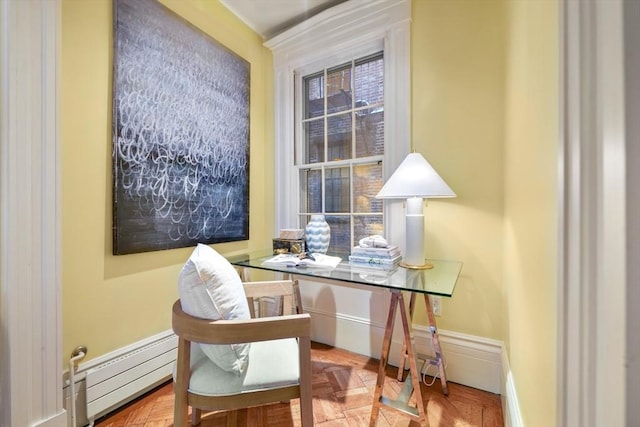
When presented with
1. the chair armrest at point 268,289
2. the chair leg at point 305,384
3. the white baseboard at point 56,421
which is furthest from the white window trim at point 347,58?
the white baseboard at point 56,421

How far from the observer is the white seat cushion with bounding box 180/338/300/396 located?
0.98m

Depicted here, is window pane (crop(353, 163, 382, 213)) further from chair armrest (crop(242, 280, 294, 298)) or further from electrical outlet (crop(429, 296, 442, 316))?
chair armrest (crop(242, 280, 294, 298))

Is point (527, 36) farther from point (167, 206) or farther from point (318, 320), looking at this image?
point (318, 320)

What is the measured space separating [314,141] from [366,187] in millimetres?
679

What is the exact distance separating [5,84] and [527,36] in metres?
2.00

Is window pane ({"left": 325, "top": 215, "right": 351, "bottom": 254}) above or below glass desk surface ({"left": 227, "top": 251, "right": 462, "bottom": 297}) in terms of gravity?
above

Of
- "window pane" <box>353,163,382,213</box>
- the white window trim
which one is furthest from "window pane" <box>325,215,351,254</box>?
the white window trim

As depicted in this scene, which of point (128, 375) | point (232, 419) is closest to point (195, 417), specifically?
point (232, 419)

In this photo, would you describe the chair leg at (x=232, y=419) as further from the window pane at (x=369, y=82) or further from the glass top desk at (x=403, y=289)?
the window pane at (x=369, y=82)

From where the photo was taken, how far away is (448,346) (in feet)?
5.55

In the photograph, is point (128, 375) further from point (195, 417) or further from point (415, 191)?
point (415, 191)

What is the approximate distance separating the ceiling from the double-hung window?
45 cm

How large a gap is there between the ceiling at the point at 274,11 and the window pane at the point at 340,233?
5.73 feet

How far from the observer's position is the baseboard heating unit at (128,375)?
1.34 m
